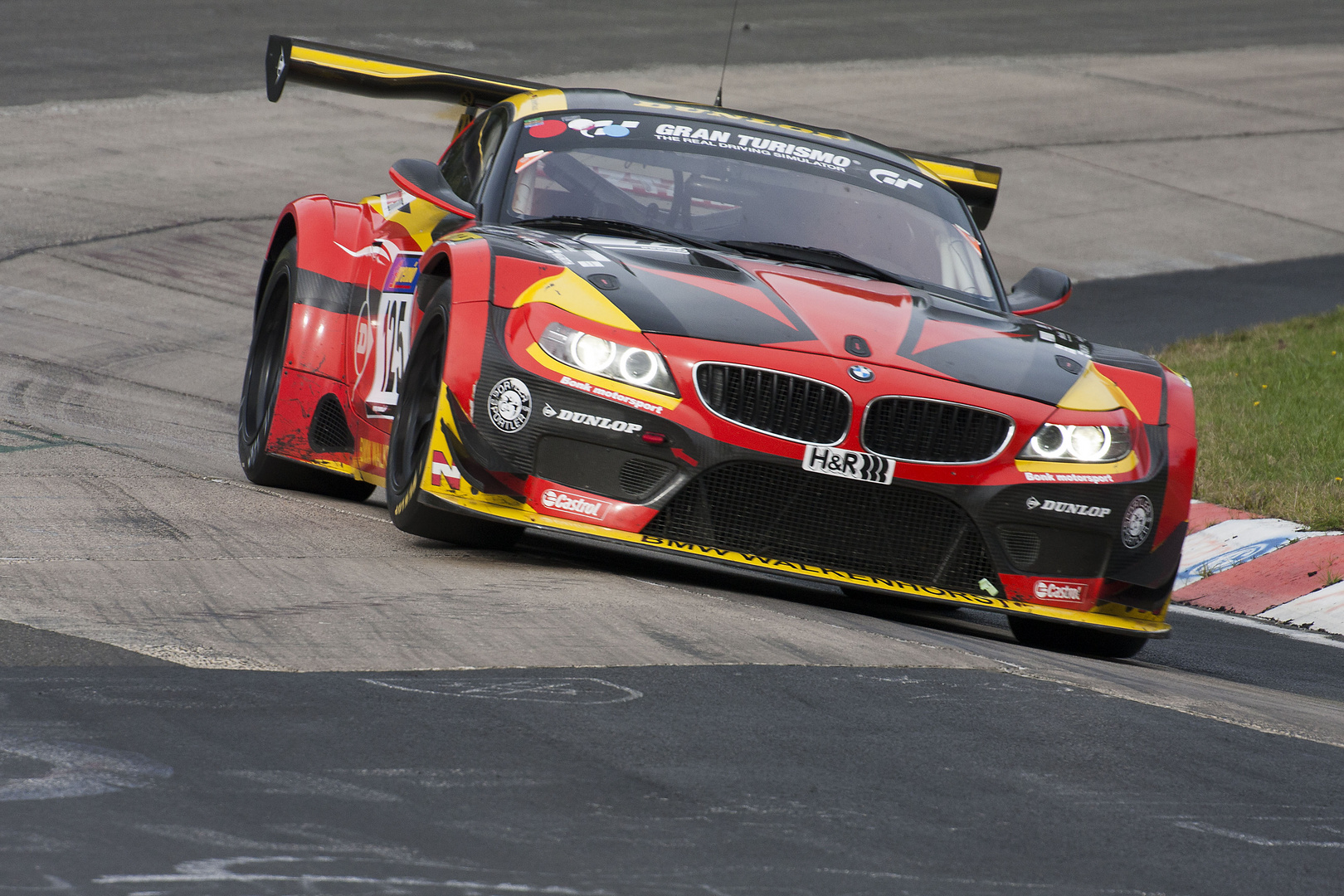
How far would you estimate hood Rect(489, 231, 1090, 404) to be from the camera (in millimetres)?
5125

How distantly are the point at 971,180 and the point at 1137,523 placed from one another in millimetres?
2872

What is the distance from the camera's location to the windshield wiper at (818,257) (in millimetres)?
6133

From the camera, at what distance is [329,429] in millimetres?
6699

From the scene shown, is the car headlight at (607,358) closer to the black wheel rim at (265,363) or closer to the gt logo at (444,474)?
the gt logo at (444,474)

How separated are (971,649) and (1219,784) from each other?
1.24 m

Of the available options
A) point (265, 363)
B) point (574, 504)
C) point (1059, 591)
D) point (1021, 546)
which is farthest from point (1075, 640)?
point (265, 363)


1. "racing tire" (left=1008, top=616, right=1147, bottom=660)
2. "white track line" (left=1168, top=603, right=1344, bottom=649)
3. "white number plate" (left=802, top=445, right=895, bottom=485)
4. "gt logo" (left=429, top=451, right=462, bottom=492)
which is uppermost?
"white number plate" (left=802, top=445, right=895, bottom=485)

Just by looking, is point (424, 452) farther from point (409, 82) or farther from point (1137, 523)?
point (409, 82)

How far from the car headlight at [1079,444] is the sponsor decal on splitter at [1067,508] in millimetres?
118

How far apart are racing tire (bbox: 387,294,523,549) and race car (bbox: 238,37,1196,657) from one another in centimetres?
1

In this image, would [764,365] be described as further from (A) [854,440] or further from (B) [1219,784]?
(B) [1219,784]

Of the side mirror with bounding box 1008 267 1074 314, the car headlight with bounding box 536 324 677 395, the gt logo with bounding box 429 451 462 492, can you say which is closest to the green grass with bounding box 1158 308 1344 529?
the side mirror with bounding box 1008 267 1074 314

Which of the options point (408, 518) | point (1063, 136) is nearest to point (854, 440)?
point (408, 518)

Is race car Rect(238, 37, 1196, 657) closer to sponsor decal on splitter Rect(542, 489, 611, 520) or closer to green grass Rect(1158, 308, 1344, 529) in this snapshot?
sponsor decal on splitter Rect(542, 489, 611, 520)
